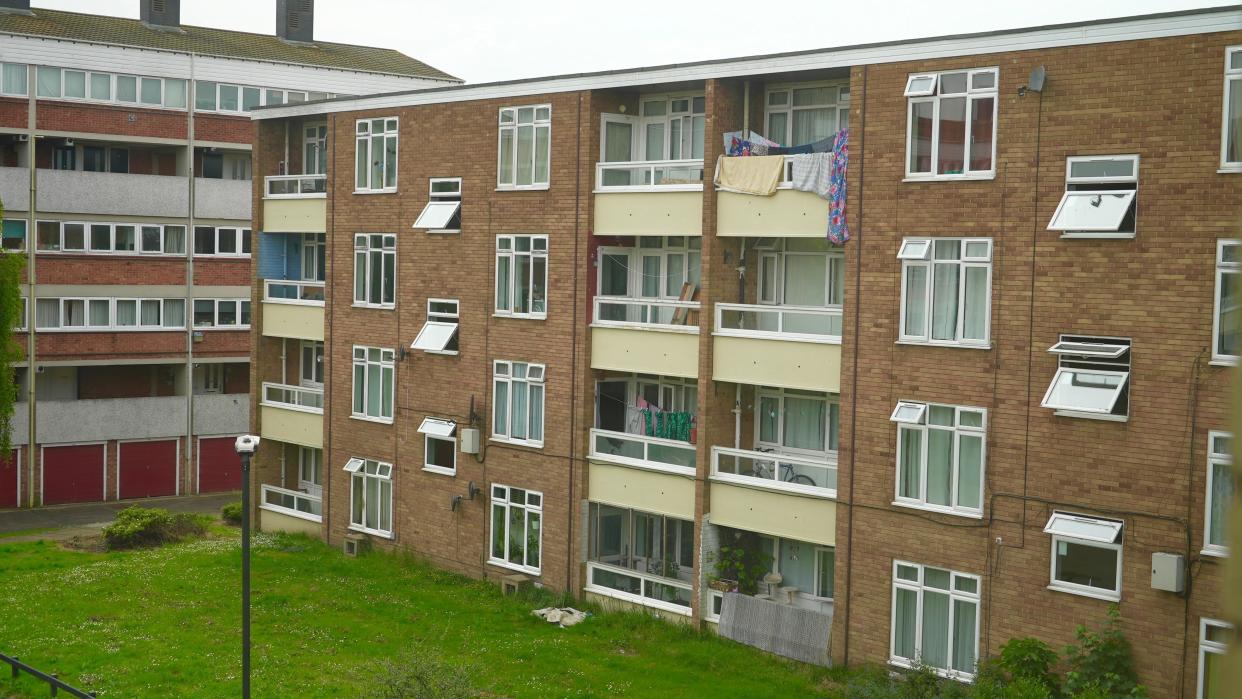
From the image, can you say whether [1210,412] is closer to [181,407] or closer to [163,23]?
[181,407]

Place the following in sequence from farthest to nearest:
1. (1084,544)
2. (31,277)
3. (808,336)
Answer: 1. (31,277)
2. (808,336)
3. (1084,544)

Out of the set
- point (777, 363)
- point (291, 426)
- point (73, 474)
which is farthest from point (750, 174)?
point (73, 474)

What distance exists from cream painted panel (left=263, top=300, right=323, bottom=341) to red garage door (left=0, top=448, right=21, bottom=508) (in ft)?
36.9

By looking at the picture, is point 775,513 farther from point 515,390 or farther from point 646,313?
point 515,390

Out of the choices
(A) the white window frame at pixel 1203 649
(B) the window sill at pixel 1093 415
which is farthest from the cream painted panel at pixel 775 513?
(A) the white window frame at pixel 1203 649

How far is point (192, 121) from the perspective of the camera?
134ft

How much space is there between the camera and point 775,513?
21547 mm

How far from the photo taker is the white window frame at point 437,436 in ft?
90.2

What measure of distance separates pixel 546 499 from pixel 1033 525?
409 inches

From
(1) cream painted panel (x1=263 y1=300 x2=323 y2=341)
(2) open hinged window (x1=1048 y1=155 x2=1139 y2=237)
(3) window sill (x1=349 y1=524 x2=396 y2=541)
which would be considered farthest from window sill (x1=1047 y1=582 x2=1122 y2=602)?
(1) cream painted panel (x1=263 y1=300 x2=323 y2=341)

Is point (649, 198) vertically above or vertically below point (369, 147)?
below

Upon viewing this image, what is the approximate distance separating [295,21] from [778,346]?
102 feet

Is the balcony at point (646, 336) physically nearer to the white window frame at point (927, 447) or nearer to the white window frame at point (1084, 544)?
the white window frame at point (927, 447)

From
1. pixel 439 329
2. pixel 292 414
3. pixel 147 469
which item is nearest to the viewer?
pixel 439 329
